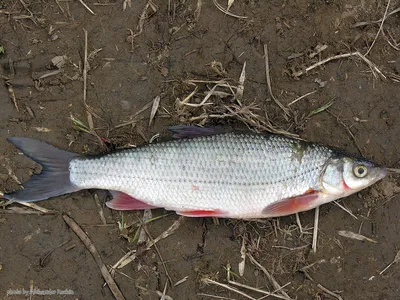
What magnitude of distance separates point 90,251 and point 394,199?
3.30 m

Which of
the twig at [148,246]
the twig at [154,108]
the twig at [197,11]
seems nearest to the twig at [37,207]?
the twig at [148,246]

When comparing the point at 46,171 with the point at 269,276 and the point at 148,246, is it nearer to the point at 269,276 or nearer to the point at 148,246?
the point at 148,246

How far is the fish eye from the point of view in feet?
13.9

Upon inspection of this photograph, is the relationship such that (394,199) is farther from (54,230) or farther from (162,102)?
(54,230)

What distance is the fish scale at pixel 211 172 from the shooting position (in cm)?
416

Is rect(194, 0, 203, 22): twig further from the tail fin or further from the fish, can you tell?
the tail fin

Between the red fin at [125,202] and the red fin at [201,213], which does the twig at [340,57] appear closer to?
the red fin at [201,213]

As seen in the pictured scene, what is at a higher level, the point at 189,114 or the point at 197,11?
the point at 197,11

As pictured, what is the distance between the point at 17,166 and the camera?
4.49 meters

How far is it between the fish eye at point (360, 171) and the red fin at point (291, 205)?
0.45 metres

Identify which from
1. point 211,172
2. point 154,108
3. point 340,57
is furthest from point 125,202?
point 340,57

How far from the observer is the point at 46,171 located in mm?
4270

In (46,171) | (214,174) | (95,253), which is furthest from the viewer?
(95,253)

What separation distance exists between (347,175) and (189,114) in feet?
5.64
